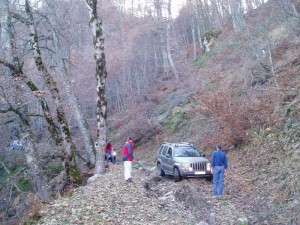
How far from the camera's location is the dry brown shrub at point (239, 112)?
711 inches

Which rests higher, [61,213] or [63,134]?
[63,134]

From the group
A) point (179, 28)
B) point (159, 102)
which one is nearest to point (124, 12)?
point (179, 28)

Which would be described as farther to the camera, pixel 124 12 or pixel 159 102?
pixel 124 12

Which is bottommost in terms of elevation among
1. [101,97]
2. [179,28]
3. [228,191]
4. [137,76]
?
[228,191]

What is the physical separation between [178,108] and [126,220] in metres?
20.4

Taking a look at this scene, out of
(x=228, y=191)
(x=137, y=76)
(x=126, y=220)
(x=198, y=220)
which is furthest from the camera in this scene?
(x=137, y=76)

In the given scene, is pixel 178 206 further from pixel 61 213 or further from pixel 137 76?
pixel 137 76

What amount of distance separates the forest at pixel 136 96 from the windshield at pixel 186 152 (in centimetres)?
196

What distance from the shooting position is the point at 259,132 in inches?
688

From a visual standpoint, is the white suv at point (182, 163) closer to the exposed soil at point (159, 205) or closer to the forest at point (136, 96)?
the exposed soil at point (159, 205)

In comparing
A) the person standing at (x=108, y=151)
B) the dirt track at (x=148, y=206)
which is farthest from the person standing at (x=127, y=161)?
the person standing at (x=108, y=151)

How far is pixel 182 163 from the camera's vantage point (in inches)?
651

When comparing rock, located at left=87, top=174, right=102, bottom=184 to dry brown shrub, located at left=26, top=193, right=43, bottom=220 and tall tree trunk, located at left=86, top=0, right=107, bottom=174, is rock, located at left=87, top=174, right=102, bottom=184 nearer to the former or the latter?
tall tree trunk, located at left=86, top=0, right=107, bottom=174

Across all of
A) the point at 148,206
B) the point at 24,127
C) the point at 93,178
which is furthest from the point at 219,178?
the point at 24,127
